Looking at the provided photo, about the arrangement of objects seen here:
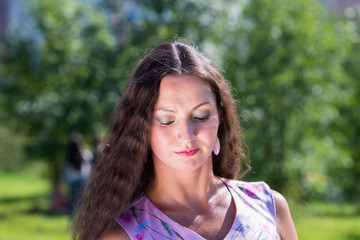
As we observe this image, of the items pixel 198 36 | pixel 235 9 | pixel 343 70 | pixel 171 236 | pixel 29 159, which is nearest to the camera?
pixel 171 236

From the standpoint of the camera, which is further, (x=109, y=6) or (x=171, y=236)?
(x=109, y=6)

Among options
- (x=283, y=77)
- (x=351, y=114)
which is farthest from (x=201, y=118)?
(x=351, y=114)

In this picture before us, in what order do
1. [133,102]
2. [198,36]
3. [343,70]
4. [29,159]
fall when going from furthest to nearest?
[29,159] → [343,70] → [198,36] → [133,102]

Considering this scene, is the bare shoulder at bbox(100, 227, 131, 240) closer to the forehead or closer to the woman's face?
the woman's face

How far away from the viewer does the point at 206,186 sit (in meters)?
1.76

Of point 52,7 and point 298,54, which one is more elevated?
point 52,7

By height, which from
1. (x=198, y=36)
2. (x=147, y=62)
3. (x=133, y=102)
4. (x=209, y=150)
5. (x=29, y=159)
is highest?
(x=198, y=36)

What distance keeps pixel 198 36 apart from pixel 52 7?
424 cm

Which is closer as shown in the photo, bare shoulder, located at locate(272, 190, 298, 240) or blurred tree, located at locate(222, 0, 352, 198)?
bare shoulder, located at locate(272, 190, 298, 240)

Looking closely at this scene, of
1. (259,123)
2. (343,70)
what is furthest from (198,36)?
(343,70)

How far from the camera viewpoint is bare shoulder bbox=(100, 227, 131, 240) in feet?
5.20

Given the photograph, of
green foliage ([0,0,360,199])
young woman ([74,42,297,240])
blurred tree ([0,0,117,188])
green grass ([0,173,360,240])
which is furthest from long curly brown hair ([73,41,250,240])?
blurred tree ([0,0,117,188])

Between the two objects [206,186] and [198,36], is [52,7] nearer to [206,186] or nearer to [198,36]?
[198,36]

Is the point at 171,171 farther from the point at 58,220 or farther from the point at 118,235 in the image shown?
the point at 58,220
